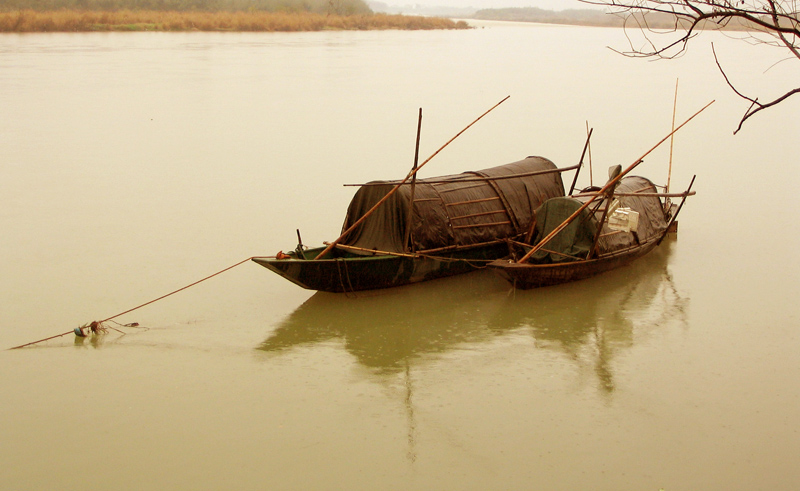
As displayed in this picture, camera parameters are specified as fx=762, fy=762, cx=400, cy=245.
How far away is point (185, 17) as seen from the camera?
4444 centimetres

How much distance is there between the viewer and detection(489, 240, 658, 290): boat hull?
8.64 m

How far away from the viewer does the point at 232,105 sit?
21250 millimetres

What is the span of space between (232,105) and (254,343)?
14697 mm

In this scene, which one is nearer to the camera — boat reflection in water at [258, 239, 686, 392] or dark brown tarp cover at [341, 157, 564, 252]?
boat reflection in water at [258, 239, 686, 392]

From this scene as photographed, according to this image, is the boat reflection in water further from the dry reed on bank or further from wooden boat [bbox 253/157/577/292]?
the dry reed on bank

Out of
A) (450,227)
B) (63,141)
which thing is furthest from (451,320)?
(63,141)

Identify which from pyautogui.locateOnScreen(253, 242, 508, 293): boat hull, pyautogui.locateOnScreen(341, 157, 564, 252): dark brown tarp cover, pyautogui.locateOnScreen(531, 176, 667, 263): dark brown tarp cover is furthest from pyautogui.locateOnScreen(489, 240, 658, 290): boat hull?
pyautogui.locateOnScreen(341, 157, 564, 252): dark brown tarp cover

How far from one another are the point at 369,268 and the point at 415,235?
681 millimetres

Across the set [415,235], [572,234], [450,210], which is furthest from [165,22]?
[572,234]

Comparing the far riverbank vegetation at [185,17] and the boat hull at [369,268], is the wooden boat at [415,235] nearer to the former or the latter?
the boat hull at [369,268]

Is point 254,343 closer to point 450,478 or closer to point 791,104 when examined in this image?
point 450,478

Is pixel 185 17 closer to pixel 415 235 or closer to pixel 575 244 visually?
pixel 415 235

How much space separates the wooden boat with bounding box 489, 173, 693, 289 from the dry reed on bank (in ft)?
121

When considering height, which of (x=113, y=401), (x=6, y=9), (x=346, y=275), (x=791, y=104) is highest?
(x=6, y=9)
